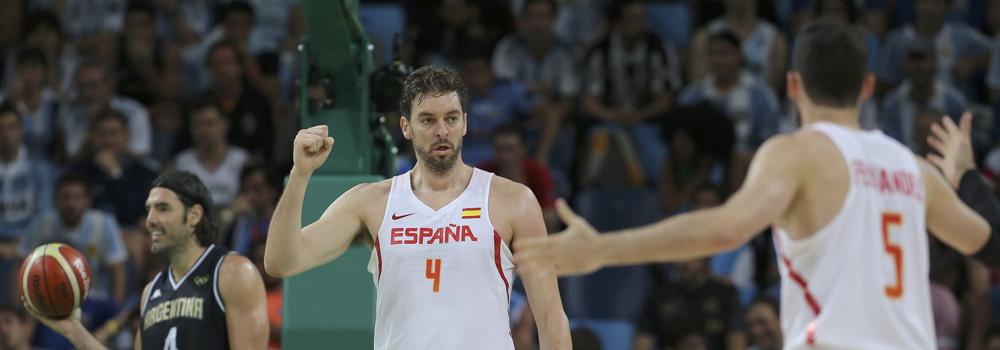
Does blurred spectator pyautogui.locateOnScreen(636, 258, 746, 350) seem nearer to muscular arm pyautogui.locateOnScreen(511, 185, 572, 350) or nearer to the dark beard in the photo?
muscular arm pyautogui.locateOnScreen(511, 185, 572, 350)

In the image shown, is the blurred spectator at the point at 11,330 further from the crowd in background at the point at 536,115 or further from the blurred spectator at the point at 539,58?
the blurred spectator at the point at 539,58

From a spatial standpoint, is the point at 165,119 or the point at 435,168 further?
the point at 165,119

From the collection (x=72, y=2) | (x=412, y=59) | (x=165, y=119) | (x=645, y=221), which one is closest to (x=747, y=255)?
(x=645, y=221)

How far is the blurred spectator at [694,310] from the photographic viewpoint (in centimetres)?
1159

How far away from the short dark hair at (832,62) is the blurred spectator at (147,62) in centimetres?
1041

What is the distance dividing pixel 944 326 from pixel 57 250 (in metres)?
7.32

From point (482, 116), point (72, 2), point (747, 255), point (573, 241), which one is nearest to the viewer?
point (573, 241)

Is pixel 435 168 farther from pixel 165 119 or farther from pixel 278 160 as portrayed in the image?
pixel 165 119

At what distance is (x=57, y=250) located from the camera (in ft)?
25.7

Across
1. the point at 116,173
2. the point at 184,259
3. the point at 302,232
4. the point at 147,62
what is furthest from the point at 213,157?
the point at 302,232

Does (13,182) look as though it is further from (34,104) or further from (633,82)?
(633,82)

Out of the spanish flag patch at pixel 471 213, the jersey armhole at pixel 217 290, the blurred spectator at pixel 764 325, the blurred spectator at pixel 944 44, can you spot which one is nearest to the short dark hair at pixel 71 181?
the jersey armhole at pixel 217 290

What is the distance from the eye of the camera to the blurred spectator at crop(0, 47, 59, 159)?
1372 centimetres

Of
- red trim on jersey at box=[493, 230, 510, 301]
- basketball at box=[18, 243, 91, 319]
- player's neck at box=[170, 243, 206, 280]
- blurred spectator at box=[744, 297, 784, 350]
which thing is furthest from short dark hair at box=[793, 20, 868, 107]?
blurred spectator at box=[744, 297, 784, 350]
